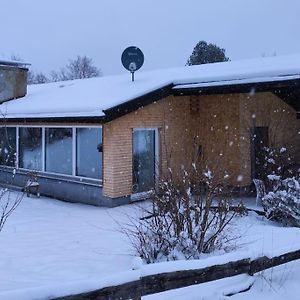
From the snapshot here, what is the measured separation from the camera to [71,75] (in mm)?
65188

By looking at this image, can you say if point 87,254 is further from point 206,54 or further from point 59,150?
point 206,54

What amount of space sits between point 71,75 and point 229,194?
Answer: 5901 cm

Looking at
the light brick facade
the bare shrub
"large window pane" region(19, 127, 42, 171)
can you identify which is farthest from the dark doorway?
the bare shrub

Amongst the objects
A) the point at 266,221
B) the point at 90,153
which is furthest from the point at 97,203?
the point at 266,221

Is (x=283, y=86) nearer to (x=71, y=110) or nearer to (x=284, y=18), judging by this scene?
(x=71, y=110)

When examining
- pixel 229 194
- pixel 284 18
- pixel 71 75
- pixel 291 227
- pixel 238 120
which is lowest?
pixel 291 227

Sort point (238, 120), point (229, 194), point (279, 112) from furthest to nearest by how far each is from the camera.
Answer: point (279, 112)
point (238, 120)
point (229, 194)

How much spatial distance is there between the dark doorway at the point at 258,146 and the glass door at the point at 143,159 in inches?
116

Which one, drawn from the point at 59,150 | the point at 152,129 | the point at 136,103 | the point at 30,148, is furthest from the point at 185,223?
the point at 30,148

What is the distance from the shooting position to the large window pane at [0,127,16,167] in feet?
55.8

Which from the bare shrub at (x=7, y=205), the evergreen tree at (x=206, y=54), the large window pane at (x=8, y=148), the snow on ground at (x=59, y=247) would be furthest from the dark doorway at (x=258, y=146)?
the evergreen tree at (x=206, y=54)

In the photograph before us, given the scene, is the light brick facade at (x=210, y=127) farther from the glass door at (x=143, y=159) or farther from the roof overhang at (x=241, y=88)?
the roof overhang at (x=241, y=88)

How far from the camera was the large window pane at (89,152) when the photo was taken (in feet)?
43.6

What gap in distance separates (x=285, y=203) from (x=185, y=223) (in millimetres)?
3539
